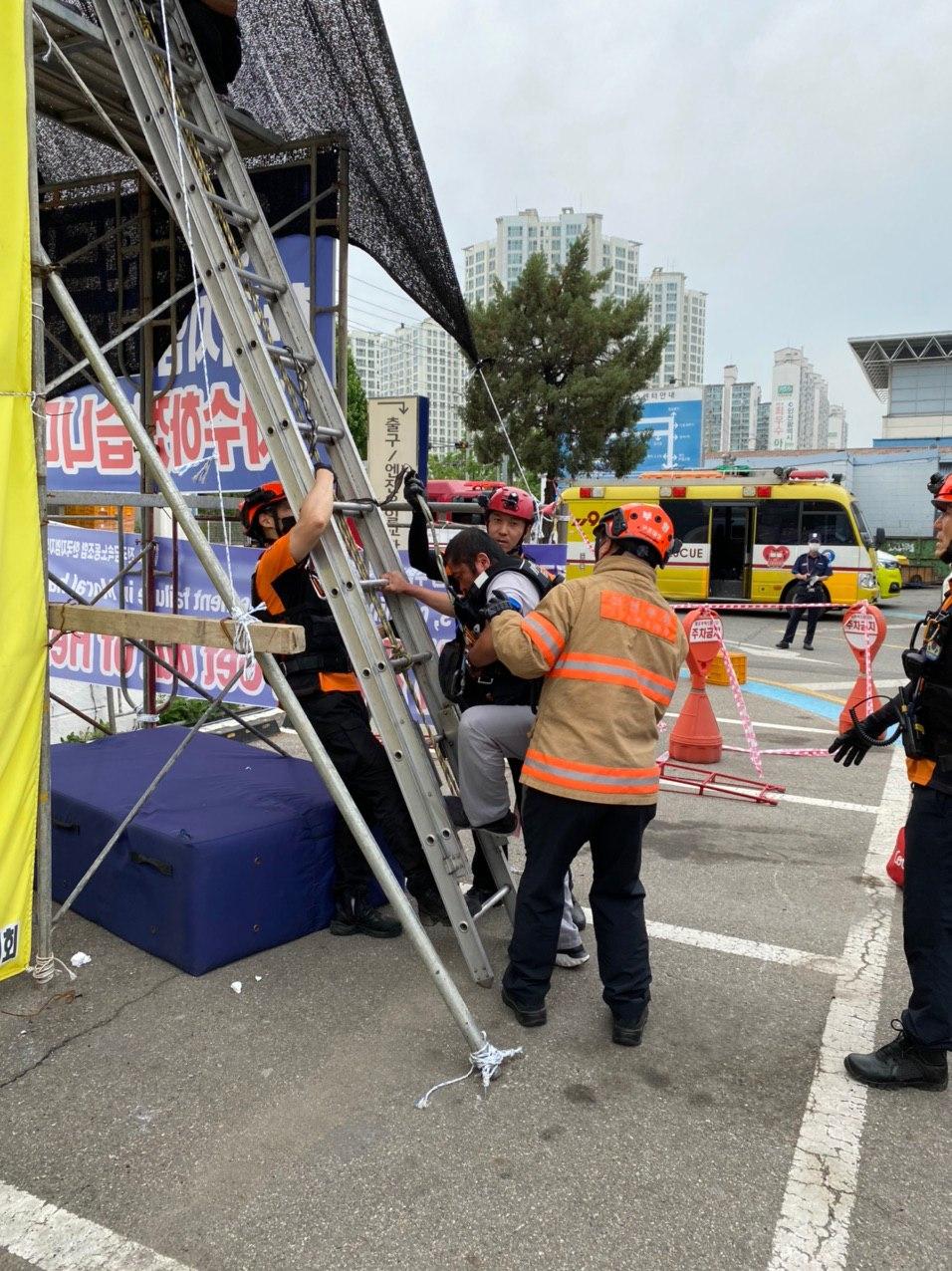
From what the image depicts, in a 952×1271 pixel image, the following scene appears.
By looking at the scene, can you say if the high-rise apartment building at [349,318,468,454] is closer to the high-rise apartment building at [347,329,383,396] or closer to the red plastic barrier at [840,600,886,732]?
the high-rise apartment building at [347,329,383,396]

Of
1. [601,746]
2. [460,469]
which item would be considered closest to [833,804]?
[601,746]

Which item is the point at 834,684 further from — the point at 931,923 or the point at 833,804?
the point at 931,923

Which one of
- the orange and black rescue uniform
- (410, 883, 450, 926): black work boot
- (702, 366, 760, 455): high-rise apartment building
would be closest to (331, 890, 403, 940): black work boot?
(410, 883, 450, 926): black work boot

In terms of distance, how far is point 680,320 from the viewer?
77.4m

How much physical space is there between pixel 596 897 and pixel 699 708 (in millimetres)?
4069

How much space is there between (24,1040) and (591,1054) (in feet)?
Answer: 6.53

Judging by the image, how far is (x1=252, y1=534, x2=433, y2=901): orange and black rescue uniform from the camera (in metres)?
3.80

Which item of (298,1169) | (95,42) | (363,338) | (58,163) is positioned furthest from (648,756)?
(363,338)

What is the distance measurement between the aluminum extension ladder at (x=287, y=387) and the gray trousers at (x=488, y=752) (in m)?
0.13

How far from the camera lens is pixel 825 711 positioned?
947 cm

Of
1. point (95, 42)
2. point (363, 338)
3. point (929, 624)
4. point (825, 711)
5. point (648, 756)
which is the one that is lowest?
point (825, 711)

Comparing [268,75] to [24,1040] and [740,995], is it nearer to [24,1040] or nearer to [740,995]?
[24,1040]

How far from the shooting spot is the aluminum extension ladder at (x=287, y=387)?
135 inches

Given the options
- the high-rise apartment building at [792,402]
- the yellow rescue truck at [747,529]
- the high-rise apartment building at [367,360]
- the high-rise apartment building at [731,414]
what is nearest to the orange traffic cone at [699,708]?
the yellow rescue truck at [747,529]
